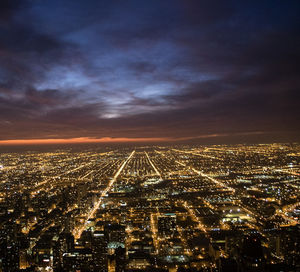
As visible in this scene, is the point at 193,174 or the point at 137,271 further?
the point at 193,174

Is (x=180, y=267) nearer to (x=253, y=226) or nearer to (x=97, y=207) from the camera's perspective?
(x=253, y=226)

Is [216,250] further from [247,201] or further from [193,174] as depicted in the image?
[193,174]

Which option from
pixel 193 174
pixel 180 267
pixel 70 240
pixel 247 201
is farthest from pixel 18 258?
pixel 193 174

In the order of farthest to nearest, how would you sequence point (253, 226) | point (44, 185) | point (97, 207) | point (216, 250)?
point (44, 185)
point (97, 207)
point (253, 226)
point (216, 250)

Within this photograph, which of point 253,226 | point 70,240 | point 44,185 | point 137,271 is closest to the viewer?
point 137,271

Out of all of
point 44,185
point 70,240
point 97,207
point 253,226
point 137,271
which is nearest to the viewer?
point 137,271

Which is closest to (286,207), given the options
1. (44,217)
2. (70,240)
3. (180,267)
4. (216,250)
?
(216,250)
